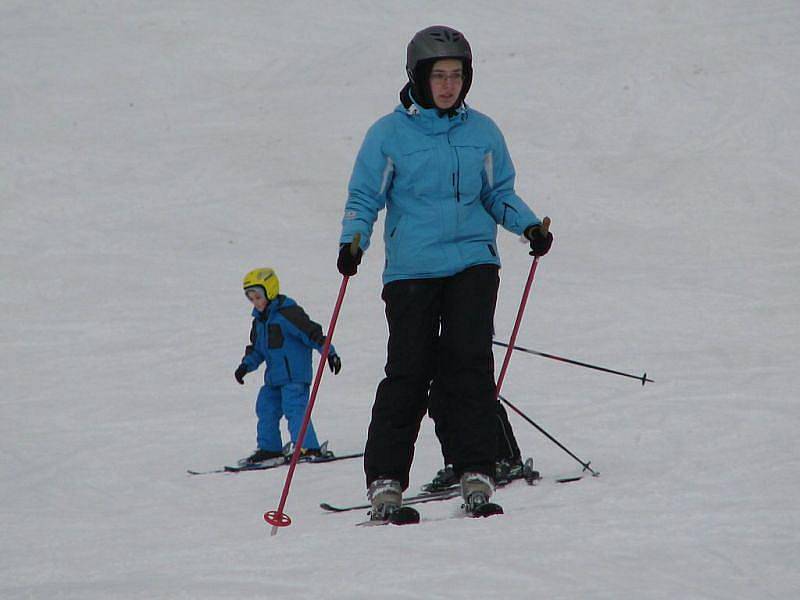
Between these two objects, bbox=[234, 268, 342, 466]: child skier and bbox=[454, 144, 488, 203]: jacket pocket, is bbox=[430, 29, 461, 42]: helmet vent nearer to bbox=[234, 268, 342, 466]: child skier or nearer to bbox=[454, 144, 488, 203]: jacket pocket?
bbox=[454, 144, 488, 203]: jacket pocket

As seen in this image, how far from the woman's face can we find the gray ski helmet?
0.03 m

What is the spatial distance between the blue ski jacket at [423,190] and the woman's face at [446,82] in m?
0.06

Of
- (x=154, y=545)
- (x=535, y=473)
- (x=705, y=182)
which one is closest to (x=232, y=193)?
(x=705, y=182)

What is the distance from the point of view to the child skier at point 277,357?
26.7ft

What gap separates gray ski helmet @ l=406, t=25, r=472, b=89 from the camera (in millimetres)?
4465

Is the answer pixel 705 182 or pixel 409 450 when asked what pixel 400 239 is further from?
pixel 705 182

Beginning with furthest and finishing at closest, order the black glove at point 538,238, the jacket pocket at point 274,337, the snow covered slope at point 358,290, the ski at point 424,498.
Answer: the jacket pocket at point 274,337 → the ski at point 424,498 → the black glove at point 538,238 → the snow covered slope at point 358,290

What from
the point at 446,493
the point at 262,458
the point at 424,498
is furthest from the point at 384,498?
the point at 262,458

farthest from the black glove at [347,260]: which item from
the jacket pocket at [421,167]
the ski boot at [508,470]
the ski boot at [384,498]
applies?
the ski boot at [508,470]

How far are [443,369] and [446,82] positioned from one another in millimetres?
1185

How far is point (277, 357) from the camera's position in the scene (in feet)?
26.8

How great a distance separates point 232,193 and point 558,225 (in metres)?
5.19

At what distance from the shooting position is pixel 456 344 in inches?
179

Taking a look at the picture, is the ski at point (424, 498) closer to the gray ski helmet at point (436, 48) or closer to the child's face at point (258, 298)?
the gray ski helmet at point (436, 48)
